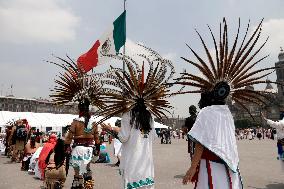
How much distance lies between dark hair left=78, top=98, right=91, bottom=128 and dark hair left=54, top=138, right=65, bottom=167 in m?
0.67

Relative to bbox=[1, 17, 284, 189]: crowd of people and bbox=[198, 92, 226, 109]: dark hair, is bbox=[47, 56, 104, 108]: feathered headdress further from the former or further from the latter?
bbox=[198, 92, 226, 109]: dark hair

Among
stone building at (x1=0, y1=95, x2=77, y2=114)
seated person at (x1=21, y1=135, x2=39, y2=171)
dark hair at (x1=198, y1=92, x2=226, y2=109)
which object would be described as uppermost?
stone building at (x1=0, y1=95, x2=77, y2=114)

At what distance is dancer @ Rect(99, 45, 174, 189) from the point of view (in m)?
5.62

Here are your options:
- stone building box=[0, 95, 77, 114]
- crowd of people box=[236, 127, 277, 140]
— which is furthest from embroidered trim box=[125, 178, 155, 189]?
stone building box=[0, 95, 77, 114]

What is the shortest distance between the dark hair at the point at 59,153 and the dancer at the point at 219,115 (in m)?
4.03

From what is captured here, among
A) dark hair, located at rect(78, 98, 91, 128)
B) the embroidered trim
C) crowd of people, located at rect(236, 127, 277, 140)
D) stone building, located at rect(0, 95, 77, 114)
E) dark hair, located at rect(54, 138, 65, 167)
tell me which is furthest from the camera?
stone building, located at rect(0, 95, 77, 114)

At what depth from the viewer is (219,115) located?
12.6 feet

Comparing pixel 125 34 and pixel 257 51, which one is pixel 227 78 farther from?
pixel 125 34

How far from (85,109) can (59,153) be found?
1.09 m

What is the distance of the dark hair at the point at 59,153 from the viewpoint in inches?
283

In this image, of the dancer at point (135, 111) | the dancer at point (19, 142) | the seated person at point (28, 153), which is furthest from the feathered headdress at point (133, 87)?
the dancer at point (19, 142)

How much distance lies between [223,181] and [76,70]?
5127 millimetres

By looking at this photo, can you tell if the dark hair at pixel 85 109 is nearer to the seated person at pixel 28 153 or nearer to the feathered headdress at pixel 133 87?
the feathered headdress at pixel 133 87

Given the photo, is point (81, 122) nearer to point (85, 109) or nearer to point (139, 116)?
point (85, 109)
